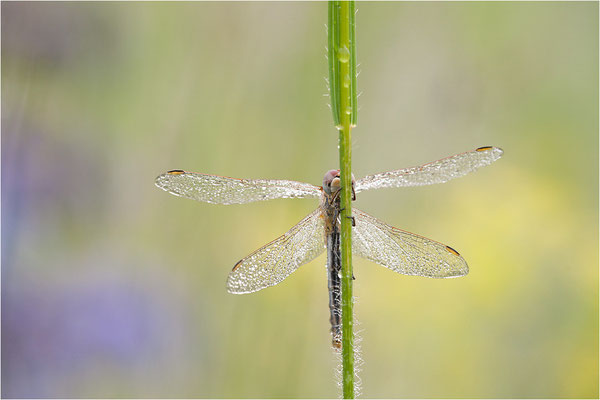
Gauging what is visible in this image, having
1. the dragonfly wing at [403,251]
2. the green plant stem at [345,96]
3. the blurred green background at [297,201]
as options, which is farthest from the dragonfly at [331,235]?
the blurred green background at [297,201]

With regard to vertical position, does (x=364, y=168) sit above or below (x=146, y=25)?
below

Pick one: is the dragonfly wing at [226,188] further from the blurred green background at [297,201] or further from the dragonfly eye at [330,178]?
the blurred green background at [297,201]

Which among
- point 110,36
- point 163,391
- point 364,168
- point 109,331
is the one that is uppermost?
point 110,36

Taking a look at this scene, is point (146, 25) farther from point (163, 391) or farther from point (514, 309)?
point (514, 309)

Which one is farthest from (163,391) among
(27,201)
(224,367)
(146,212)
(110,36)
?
(110,36)

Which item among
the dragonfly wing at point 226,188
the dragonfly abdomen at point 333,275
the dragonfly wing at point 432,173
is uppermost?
the dragonfly wing at point 432,173
